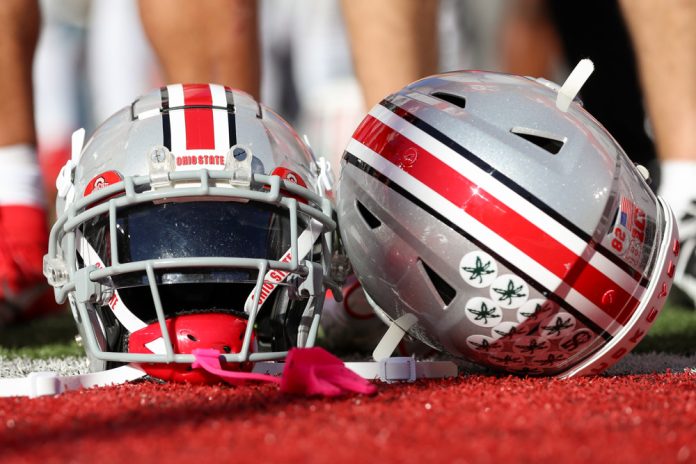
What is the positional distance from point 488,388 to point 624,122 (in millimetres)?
2708

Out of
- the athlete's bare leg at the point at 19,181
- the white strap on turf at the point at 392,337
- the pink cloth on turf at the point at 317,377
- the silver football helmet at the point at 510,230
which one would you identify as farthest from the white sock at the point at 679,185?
the athlete's bare leg at the point at 19,181

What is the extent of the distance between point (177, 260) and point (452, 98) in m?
0.65

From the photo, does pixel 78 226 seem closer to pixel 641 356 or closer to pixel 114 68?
pixel 641 356

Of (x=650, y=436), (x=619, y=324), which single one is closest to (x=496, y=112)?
(x=619, y=324)

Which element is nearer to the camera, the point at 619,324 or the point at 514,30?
the point at 619,324

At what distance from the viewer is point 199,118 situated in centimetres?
204

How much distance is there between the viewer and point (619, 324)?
187cm

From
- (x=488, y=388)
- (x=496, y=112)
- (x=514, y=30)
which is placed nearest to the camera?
(x=488, y=388)

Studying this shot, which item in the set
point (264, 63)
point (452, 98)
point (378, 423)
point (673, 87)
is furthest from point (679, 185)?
point (264, 63)

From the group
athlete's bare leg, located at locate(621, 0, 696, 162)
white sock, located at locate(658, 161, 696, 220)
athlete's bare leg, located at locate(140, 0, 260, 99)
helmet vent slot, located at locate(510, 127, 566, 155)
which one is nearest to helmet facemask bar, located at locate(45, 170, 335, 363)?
helmet vent slot, located at locate(510, 127, 566, 155)

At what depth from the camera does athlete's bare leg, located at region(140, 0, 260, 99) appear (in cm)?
307

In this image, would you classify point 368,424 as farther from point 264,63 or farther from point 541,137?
point 264,63

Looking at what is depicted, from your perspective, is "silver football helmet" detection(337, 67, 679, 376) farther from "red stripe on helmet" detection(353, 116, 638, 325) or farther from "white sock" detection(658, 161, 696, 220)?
"white sock" detection(658, 161, 696, 220)

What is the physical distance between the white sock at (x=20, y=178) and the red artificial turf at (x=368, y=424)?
4.52 feet
